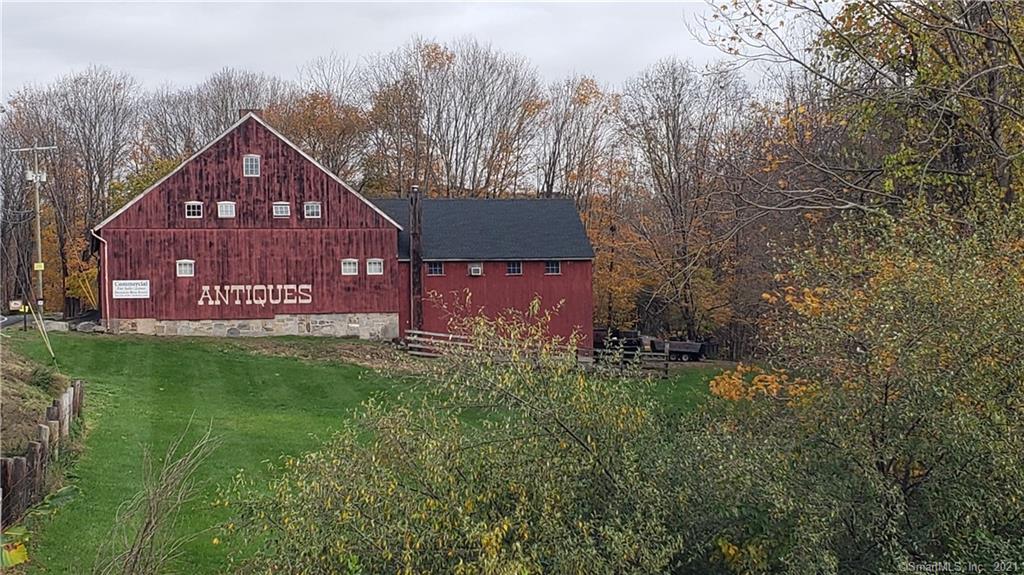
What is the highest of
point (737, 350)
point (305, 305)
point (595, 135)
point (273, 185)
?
point (595, 135)

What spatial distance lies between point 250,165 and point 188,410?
40.6ft

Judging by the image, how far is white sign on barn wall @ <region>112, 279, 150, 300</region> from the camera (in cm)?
2675

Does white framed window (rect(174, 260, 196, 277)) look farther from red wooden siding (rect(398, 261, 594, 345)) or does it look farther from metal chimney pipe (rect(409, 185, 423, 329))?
metal chimney pipe (rect(409, 185, 423, 329))

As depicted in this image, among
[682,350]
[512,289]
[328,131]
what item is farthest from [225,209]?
[328,131]

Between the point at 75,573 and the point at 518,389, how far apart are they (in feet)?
14.3

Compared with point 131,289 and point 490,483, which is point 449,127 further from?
point 490,483

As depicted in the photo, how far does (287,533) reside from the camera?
19.7ft

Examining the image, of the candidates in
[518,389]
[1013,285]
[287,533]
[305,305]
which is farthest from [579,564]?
[305,305]

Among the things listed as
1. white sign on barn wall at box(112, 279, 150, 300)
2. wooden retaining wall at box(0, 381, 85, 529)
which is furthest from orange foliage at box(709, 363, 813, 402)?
white sign on barn wall at box(112, 279, 150, 300)

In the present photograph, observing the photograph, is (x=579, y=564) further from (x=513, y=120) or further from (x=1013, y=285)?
(x=513, y=120)

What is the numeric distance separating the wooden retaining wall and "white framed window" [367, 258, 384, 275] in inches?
651

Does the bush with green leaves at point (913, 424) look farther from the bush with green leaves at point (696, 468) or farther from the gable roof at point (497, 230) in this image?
the gable roof at point (497, 230)

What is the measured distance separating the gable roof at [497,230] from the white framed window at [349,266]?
1516 mm

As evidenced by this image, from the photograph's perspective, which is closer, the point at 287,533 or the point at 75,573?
the point at 287,533
